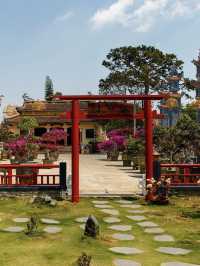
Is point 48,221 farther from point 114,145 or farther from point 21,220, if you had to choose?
point 114,145

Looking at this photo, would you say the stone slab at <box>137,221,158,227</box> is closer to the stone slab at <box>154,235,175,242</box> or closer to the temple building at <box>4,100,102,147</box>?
the stone slab at <box>154,235,175,242</box>

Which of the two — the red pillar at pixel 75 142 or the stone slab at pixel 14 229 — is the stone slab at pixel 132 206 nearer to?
the red pillar at pixel 75 142

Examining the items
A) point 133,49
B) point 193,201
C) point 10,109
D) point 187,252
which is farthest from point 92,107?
point 10,109

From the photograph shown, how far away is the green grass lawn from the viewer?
305 inches

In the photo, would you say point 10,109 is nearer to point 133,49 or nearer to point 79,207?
point 133,49

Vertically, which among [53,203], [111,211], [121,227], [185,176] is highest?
[185,176]

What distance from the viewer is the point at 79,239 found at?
902 cm

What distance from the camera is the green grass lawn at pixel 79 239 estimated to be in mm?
7734

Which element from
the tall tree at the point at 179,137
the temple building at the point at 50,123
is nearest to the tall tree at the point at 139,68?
the temple building at the point at 50,123

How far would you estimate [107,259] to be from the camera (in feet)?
25.3

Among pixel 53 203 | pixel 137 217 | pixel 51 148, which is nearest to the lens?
pixel 137 217

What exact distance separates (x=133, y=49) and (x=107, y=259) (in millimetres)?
44741

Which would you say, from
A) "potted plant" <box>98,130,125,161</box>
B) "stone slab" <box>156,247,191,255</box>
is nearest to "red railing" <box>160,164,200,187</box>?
"stone slab" <box>156,247,191,255</box>

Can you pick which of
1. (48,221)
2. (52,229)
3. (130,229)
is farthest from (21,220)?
(130,229)
